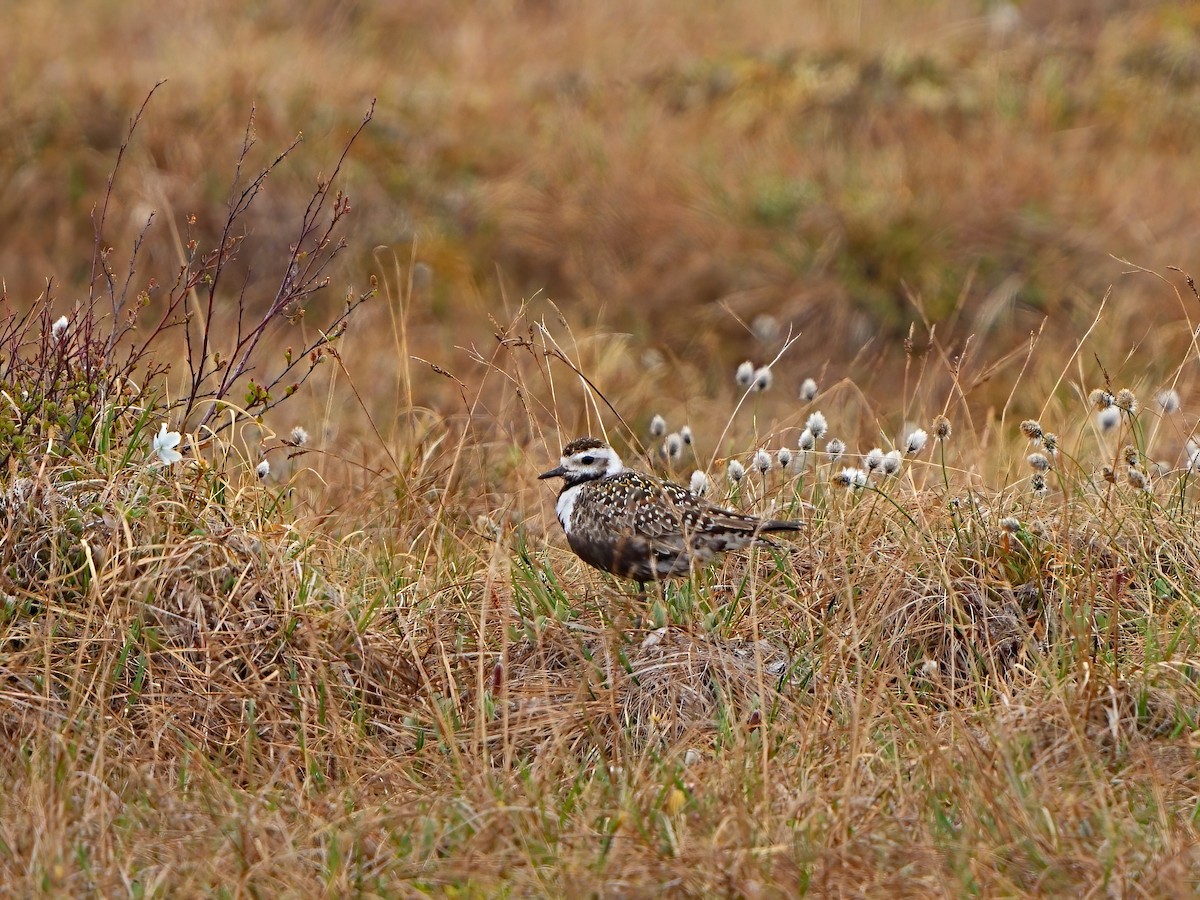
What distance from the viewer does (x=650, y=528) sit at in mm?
5246

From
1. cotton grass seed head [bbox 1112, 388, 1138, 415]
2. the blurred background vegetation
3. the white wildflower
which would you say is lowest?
the blurred background vegetation

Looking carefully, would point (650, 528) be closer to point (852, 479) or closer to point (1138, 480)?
point (852, 479)

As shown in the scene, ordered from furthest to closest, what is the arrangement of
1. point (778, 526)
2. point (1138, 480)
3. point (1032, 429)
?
1. point (1032, 429)
2. point (1138, 480)
3. point (778, 526)

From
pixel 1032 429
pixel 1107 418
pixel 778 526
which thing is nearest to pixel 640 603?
pixel 778 526

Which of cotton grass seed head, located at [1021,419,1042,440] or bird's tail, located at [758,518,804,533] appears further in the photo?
cotton grass seed head, located at [1021,419,1042,440]

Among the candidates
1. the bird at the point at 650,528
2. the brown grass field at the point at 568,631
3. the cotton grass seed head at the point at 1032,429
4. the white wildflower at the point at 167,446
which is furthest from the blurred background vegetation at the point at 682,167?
the white wildflower at the point at 167,446

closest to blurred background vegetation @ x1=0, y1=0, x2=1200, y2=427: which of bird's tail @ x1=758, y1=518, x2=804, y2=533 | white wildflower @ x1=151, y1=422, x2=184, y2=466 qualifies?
bird's tail @ x1=758, y1=518, x2=804, y2=533

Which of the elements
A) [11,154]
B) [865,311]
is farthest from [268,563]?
[11,154]

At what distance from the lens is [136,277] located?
11195mm

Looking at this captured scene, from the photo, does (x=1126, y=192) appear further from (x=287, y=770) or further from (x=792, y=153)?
(x=287, y=770)

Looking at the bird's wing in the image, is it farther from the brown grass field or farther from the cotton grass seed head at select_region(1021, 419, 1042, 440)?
the cotton grass seed head at select_region(1021, 419, 1042, 440)

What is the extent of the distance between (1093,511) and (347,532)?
2682mm

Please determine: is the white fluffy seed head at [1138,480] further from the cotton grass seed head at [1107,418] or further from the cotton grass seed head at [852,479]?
the cotton grass seed head at [852,479]

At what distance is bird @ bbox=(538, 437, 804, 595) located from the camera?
203 inches
